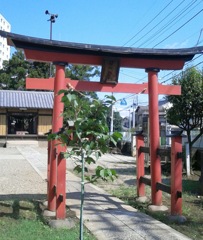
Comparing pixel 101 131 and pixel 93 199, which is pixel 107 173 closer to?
pixel 101 131

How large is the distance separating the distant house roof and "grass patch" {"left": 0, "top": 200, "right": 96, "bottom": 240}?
70.7 ft

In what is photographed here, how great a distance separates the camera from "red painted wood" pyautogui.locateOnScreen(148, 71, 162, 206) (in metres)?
7.41

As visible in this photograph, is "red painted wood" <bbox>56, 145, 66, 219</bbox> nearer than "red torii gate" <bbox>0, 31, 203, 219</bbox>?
Yes

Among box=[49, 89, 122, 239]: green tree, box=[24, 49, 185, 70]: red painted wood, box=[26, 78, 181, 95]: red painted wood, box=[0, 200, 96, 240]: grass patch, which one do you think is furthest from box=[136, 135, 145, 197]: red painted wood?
box=[49, 89, 122, 239]: green tree

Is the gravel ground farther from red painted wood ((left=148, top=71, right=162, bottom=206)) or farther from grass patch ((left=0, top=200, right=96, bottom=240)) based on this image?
red painted wood ((left=148, top=71, right=162, bottom=206))

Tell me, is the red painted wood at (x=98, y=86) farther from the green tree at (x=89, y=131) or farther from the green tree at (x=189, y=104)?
the green tree at (x=189, y=104)

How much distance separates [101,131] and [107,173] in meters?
0.45

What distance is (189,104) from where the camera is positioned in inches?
533

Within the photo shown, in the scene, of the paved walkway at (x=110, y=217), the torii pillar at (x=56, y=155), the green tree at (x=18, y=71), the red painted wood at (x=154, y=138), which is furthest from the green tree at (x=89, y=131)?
the green tree at (x=18, y=71)

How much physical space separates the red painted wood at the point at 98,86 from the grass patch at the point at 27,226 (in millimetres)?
2372

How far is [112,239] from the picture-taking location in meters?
5.21

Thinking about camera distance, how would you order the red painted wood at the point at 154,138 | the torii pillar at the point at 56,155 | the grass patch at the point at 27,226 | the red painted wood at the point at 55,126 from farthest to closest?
the red painted wood at the point at 154,138 → the red painted wood at the point at 55,126 → the torii pillar at the point at 56,155 → the grass patch at the point at 27,226

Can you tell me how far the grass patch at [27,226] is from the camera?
17.0 feet

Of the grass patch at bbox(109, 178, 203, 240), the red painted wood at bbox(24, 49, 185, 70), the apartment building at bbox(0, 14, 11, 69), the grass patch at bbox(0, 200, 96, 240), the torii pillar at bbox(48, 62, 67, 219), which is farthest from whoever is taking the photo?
the apartment building at bbox(0, 14, 11, 69)
